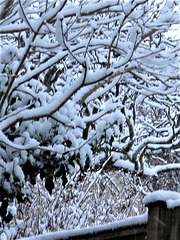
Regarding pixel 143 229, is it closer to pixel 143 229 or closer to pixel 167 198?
pixel 143 229

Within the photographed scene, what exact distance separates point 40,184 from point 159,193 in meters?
4.16

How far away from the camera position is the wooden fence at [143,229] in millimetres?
2379

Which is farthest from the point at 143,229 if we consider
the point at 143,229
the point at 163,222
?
the point at 163,222

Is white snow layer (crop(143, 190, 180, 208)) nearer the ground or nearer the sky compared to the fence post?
nearer the sky

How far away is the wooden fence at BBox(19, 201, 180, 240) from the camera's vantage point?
7.80ft

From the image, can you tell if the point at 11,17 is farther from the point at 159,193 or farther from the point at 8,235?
the point at 159,193

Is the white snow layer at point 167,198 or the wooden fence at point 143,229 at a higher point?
the white snow layer at point 167,198

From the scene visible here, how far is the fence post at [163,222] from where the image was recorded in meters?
2.38

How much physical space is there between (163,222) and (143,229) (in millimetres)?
336

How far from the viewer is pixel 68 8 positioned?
5.11 meters

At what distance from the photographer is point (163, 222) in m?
2.37

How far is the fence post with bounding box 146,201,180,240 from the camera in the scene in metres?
2.38

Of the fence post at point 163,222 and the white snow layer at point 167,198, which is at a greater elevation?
the white snow layer at point 167,198

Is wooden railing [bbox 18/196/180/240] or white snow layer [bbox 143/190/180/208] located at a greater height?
white snow layer [bbox 143/190/180/208]
